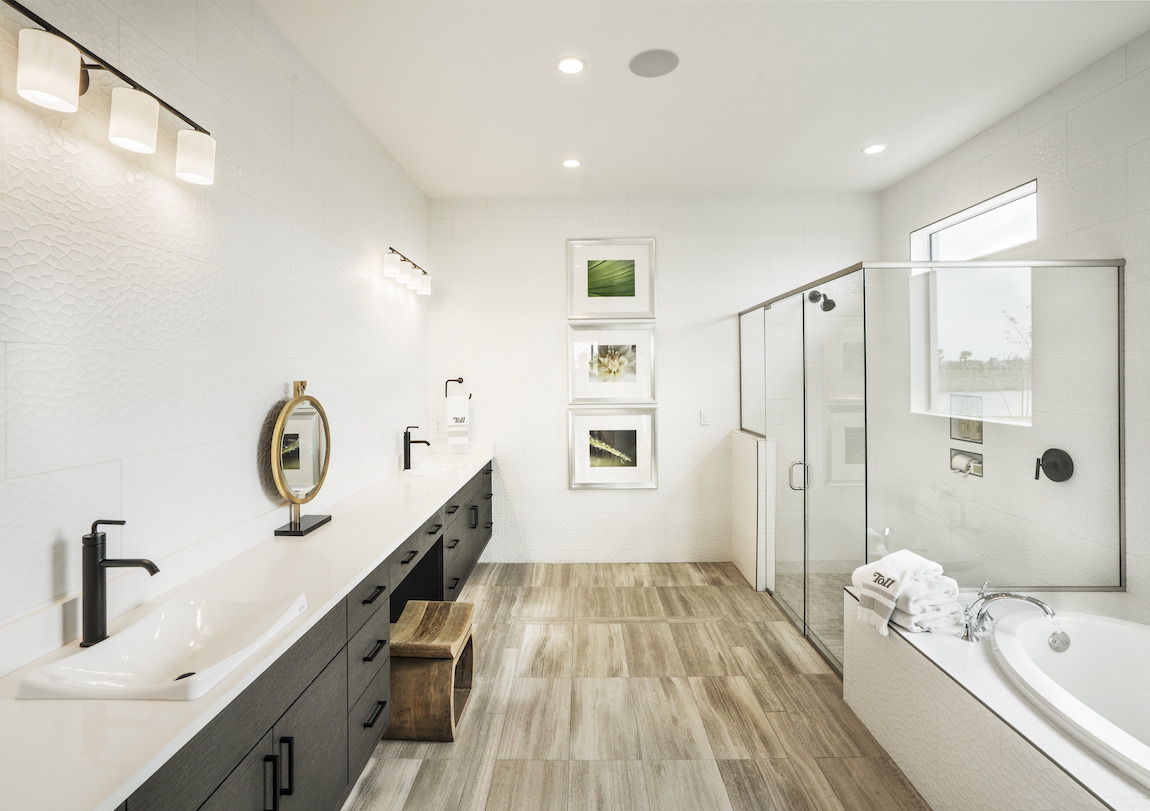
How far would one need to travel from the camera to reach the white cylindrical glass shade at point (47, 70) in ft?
3.35

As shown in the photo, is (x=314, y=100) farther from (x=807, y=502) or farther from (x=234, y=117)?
(x=807, y=502)

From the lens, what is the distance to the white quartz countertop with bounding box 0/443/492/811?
0.74 m

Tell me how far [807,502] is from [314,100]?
114 inches

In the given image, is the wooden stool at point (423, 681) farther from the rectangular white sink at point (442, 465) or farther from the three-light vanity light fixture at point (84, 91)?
the three-light vanity light fixture at point (84, 91)

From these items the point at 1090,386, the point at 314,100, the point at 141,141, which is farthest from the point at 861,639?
the point at 314,100

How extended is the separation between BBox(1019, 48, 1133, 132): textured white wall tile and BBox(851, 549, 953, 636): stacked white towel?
204 cm

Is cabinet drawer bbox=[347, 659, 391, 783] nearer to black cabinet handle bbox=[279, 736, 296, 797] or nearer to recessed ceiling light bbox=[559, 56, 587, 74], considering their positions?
black cabinet handle bbox=[279, 736, 296, 797]

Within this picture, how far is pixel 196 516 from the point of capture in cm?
161

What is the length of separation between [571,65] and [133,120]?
5.30ft

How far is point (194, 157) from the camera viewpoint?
1.43 meters

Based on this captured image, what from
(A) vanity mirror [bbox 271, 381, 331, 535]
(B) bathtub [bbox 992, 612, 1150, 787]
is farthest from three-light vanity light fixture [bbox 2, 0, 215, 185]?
(B) bathtub [bbox 992, 612, 1150, 787]

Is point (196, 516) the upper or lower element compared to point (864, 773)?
upper

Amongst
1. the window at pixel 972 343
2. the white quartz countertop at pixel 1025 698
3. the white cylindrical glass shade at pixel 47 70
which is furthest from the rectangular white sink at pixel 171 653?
the window at pixel 972 343

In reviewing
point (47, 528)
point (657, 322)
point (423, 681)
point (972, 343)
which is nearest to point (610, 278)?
point (657, 322)
